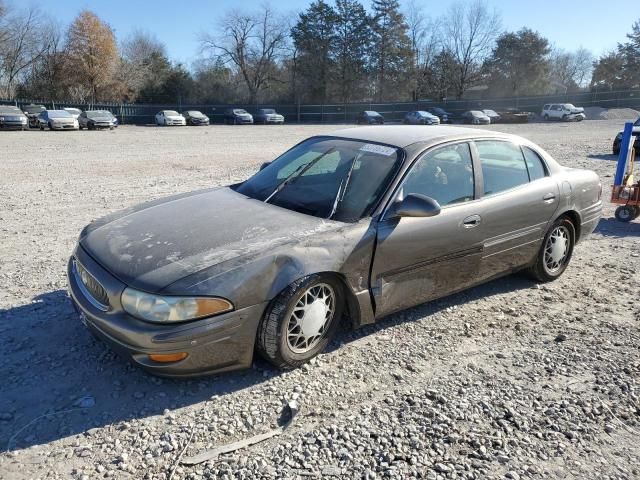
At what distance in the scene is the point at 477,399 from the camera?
3.11 metres

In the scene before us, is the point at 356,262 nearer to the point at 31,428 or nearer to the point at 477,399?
the point at 477,399

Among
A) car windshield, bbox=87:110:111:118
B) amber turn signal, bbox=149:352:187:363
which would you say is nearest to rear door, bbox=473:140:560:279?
amber turn signal, bbox=149:352:187:363

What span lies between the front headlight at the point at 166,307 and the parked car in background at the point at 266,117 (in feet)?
145

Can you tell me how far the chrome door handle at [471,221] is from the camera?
400 centimetres

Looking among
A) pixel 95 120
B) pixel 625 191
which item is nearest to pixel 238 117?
pixel 95 120

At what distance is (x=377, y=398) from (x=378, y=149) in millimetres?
1975

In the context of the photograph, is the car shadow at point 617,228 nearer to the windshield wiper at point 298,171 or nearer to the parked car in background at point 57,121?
the windshield wiper at point 298,171

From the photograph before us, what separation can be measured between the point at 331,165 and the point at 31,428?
9.03 feet

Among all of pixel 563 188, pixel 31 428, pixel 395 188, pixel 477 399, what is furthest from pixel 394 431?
pixel 563 188

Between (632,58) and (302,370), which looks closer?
(302,370)

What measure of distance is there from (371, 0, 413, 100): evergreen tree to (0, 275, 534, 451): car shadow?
62.0 m

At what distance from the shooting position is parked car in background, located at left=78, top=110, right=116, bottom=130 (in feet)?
108

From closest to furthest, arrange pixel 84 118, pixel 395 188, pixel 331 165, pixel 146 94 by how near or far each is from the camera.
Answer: pixel 395 188
pixel 331 165
pixel 84 118
pixel 146 94

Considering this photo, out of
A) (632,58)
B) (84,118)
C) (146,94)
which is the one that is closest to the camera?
(84,118)
